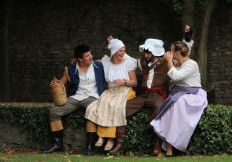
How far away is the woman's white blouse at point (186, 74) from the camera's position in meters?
7.72

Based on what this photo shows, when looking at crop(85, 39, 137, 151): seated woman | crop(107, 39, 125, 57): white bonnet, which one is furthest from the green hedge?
crop(107, 39, 125, 57): white bonnet

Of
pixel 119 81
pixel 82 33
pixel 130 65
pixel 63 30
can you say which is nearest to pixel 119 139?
pixel 119 81

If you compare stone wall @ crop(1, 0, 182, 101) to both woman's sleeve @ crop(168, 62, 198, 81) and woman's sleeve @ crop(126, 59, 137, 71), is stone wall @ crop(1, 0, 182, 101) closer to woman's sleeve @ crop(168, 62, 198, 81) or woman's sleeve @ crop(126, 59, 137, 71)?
woman's sleeve @ crop(126, 59, 137, 71)

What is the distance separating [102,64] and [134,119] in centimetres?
104

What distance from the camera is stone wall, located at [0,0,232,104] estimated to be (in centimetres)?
1742

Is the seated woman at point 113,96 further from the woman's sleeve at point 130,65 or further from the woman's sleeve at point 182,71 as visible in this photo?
the woman's sleeve at point 182,71

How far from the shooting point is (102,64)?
8.62 m

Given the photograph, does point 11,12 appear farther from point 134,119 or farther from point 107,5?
point 134,119

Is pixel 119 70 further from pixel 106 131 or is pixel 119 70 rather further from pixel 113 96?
pixel 106 131

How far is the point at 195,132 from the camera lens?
792 cm

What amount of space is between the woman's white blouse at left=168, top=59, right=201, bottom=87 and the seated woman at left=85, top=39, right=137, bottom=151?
2.41 ft

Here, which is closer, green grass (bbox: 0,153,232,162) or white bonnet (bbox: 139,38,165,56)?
green grass (bbox: 0,153,232,162)

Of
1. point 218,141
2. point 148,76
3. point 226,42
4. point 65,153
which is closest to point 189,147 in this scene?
point 218,141

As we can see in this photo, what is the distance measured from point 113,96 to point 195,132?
1.27 metres
